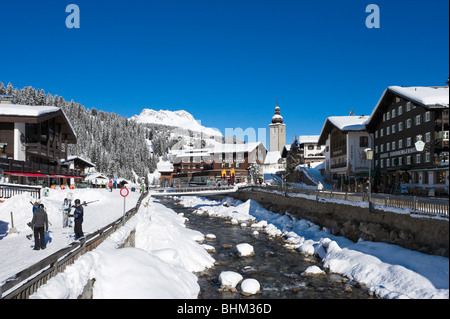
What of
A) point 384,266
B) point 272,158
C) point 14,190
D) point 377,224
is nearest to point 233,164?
point 272,158

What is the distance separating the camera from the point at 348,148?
4934cm

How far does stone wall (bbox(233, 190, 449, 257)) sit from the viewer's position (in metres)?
13.7

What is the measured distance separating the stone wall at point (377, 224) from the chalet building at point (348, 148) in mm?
18610

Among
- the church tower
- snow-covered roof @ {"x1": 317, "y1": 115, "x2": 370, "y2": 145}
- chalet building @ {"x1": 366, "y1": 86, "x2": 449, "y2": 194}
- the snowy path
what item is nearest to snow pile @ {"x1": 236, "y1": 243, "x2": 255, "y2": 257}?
the snowy path

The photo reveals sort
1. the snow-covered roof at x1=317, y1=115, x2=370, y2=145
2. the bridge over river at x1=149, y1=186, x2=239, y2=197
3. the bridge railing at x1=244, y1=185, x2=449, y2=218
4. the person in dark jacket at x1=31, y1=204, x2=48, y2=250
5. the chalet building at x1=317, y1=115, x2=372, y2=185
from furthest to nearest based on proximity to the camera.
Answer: the snow-covered roof at x1=317, y1=115, x2=370, y2=145, the chalet building at x1=317, y1=115, x2=372, y2=185, the bridge over river at x1=149, y1=186, x2=239, y2=197, the person in dark jacket at x1=31, y1=204, x2=48, y2=250, the bridge railing at x1=244, y1=185, x2=449, y2=218

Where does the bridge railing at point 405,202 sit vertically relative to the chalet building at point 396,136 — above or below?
below

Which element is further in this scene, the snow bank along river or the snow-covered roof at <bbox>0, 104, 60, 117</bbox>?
the snow-covered roof at <bbox>0, 104, 60, 117</bbox>

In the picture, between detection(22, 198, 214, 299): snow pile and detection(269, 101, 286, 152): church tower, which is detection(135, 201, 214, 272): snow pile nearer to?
detection(22, 198, 214, 299): snow pile

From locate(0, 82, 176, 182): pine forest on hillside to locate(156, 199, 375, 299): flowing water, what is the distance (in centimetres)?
10327

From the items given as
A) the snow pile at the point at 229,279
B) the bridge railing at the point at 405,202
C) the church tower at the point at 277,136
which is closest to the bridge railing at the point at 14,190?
the snow pile at the point at 229,279

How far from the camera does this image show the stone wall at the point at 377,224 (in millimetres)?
13661

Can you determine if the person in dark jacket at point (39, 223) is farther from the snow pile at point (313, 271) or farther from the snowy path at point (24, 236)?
the snow pile at point (313, 271)

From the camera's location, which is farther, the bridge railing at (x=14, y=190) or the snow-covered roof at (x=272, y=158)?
the snow-covered roof at (x=272, y=158)

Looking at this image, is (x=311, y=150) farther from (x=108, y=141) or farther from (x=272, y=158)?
(x=108, y=141)
